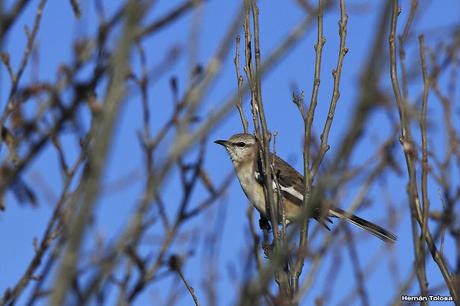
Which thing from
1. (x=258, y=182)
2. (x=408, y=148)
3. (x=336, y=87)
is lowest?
(x=408, y=148)

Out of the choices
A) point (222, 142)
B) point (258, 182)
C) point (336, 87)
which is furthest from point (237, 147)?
point (336, 87)

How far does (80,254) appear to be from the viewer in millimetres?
1678

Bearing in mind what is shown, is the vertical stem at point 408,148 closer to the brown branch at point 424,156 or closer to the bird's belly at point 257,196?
the brown branch at point 424,156

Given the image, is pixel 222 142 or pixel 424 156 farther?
pixel 222 142

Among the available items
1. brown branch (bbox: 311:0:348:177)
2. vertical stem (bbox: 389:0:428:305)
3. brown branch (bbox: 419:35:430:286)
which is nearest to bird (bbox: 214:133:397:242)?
brown branch (bbox: 311:0:348:177)

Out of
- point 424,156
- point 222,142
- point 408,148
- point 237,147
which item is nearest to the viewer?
point 408,148

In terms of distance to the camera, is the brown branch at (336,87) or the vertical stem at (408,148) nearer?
the vertical stem at (408,148)

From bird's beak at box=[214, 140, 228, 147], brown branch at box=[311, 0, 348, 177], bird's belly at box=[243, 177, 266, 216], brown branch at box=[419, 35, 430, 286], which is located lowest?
brown branch at box=[419, 35, 430, 286]

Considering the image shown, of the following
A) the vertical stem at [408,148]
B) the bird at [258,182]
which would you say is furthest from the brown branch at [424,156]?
the bird at [258,182]

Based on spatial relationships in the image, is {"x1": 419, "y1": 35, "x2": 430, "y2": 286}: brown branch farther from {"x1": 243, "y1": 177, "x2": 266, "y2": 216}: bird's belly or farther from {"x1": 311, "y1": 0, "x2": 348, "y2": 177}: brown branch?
{"x1": 243, "y1": 177, "x2": 266, "y2": 216}: bird's belly

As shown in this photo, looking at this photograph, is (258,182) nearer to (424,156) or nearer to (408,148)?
(424,156)

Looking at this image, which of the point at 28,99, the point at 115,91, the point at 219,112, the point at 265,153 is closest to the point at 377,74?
the point at 219,112

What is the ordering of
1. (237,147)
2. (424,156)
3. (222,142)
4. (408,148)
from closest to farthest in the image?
1. (408,148)
2. (424,156)
3. (237,147)
4. (222,142)

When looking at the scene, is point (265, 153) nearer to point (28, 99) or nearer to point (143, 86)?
point (28, 99)
